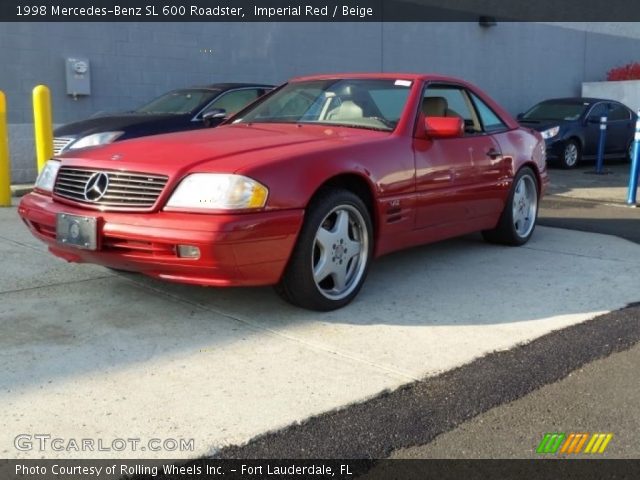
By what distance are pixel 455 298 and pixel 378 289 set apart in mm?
505

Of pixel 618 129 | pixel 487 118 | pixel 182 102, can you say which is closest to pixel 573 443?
pixel 487 118

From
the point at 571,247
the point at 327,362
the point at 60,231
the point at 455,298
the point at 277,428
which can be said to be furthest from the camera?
the point at 571,247

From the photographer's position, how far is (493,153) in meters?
5.74

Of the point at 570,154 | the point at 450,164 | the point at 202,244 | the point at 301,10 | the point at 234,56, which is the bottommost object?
the point at 570,154

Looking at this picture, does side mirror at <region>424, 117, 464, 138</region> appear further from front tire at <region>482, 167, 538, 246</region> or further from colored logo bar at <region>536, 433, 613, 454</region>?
colored logo bar at <region>536, 433, 613, 454</region>

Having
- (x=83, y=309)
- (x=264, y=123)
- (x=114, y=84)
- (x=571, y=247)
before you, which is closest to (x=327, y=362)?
(x=83, y=309)

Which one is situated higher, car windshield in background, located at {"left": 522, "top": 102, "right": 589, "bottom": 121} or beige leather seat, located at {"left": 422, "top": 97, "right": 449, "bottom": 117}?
beige leather seat, located at {"left": 422, "top": 97, "right": 449, "bottom": 117}

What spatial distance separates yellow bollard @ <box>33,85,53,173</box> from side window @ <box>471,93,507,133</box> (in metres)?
4.84

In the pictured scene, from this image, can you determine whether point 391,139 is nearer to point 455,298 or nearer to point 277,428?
point 455,298

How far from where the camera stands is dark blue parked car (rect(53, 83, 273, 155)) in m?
7.87

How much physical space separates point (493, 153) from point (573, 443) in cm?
323

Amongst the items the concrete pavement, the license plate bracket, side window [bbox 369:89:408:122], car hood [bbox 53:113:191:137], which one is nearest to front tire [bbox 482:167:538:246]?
side window [bbox 369:89:408:122]

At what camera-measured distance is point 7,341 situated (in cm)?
369

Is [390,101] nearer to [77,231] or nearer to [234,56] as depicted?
[77,231]
